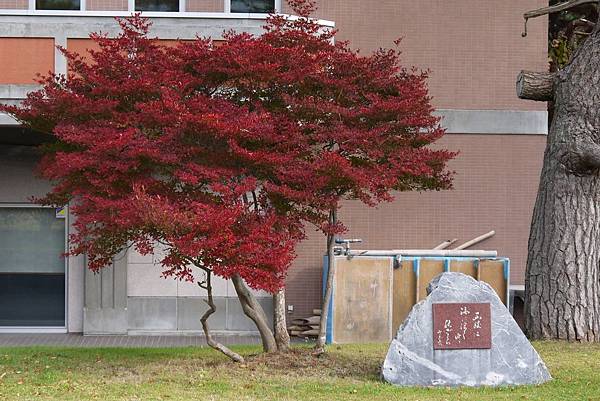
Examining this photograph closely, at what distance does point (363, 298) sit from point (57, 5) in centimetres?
676

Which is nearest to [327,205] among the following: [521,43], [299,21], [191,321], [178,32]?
[299,21]

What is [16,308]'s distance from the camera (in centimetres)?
1709

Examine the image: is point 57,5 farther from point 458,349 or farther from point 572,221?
point 458,349

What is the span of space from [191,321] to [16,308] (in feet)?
10.4

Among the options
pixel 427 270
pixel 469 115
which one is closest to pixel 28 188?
pixel 427 270

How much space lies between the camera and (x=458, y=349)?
10.7 meters

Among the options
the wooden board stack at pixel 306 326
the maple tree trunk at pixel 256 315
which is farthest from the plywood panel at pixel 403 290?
the maple tree trunk at pixel 256 315

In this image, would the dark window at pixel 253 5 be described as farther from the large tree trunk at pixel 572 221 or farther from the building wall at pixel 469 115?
the large tree trunk at pixel 572 221

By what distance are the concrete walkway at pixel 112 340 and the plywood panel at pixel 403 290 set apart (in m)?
2.24

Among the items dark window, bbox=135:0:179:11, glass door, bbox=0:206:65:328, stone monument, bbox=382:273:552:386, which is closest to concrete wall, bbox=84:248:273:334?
glass door, bbox=0:206:65:328

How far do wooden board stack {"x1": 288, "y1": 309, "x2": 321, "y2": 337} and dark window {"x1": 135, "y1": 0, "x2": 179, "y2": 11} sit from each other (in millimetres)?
5524

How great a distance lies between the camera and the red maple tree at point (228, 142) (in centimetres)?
1040

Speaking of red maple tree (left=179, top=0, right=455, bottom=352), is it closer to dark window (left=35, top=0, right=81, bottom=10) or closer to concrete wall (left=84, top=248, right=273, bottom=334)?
concrete wall (left=84, top=248, right=273, bottom=334)

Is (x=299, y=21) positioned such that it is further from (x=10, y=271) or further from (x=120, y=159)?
(x=10, y=271)
